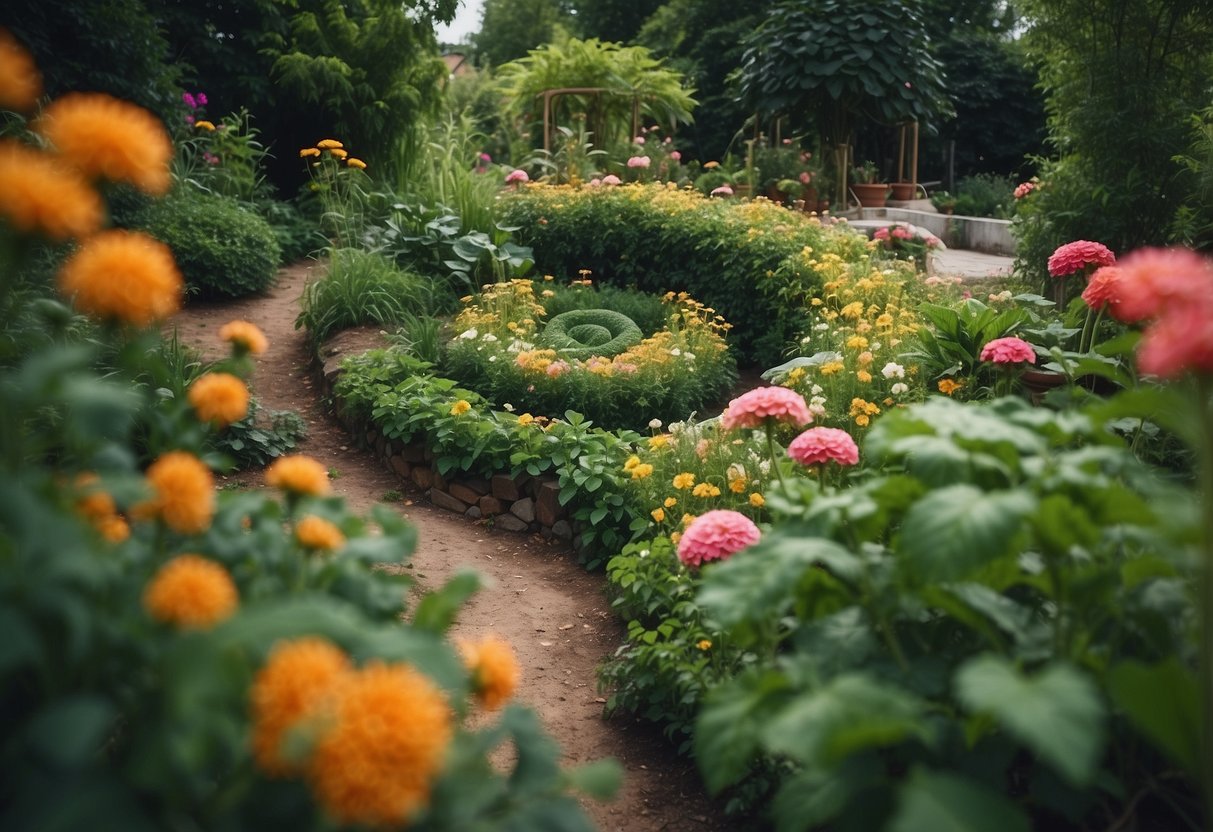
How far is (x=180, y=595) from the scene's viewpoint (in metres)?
1.08

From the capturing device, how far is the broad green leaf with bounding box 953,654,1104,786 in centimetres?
102

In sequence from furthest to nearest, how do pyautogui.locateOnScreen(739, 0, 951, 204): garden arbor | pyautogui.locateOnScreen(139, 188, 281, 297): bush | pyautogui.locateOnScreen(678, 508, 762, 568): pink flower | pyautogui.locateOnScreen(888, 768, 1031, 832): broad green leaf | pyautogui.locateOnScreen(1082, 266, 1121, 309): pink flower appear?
pyautogui.locateOnScreen(739, 0, 951, 204): garden arbor < pyautogui.locateOnScreen(139, 188, 281, 297): bush < pyautogui.locateOnScreen(1082, 266, 1121, 309): pink flower < pyautogui.locateOnScreen(678, 508, 762, 568): pink flower < pyautogui.locateOnScreen(888, 768, 1031, 832): broad green leaf

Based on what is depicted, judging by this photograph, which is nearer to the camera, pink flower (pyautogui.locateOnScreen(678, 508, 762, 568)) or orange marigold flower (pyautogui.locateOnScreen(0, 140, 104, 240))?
orange marigold flower (pyautogui.locateOnScreen(0, 140, 104, 240))

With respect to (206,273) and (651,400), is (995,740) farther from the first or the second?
(206,273)

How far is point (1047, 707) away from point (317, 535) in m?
1.01

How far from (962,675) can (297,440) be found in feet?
16.0

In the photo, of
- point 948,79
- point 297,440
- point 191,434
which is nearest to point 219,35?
point 297,440

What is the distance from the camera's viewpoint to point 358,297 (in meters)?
6.68

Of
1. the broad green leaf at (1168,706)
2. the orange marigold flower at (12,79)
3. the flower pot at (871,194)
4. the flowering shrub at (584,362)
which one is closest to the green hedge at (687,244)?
the flowering shrub at (584,362)

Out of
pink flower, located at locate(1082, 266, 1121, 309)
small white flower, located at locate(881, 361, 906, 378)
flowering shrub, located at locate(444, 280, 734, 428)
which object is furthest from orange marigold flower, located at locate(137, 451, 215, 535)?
flowering shrub, located at locate(444, 280, 734, 428)

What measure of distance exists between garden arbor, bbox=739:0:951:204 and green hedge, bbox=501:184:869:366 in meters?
3.54

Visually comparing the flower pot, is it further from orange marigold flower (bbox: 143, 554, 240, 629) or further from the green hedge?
orange marigold flower (bbox: 143, 554, 240, 629)

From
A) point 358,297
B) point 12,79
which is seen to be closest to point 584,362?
point 358,297

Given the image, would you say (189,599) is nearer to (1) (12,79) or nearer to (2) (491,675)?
(2) (491,675)
